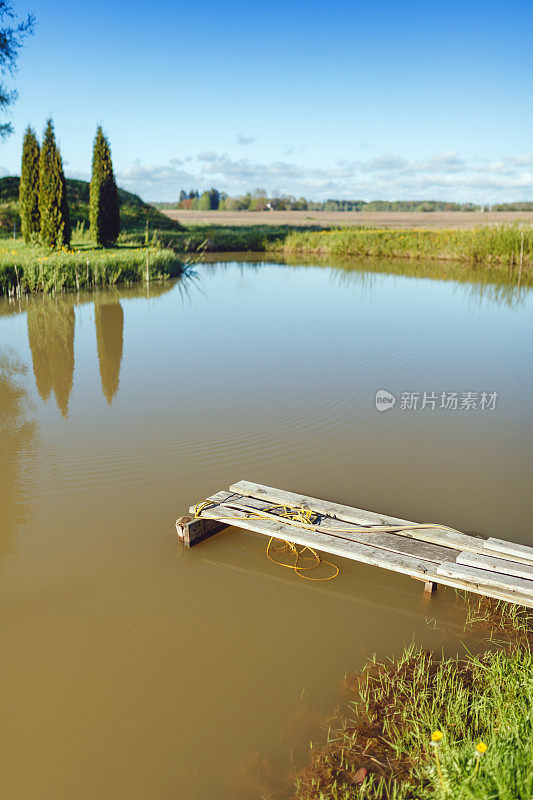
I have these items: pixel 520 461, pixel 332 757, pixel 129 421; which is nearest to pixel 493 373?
pixel 520 461

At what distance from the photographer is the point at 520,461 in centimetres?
528

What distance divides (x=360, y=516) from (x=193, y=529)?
107 cm

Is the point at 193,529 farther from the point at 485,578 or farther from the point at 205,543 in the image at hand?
the point at 485,578

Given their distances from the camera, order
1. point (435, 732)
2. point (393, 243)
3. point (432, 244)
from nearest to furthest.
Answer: point (435, 732) < point (432, 244) < point (393, 243)

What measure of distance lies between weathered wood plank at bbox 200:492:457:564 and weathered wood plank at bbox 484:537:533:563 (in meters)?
0.21

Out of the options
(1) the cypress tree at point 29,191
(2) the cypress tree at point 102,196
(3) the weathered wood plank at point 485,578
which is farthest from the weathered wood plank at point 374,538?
(1) the cypress tree at point 29,191

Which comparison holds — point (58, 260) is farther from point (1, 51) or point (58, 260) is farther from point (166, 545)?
point (166, 545)

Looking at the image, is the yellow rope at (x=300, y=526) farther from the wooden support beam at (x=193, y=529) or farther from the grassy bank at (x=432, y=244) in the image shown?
the grassy bank at (x=432, y=244)

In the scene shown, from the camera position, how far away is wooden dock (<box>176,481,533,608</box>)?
3191 millimetres

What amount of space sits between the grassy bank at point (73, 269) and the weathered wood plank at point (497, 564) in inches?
496

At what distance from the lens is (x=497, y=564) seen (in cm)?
325

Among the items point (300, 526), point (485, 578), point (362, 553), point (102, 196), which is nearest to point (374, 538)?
point (362, 553)

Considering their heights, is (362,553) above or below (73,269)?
below

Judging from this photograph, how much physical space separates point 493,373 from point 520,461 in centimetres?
331
